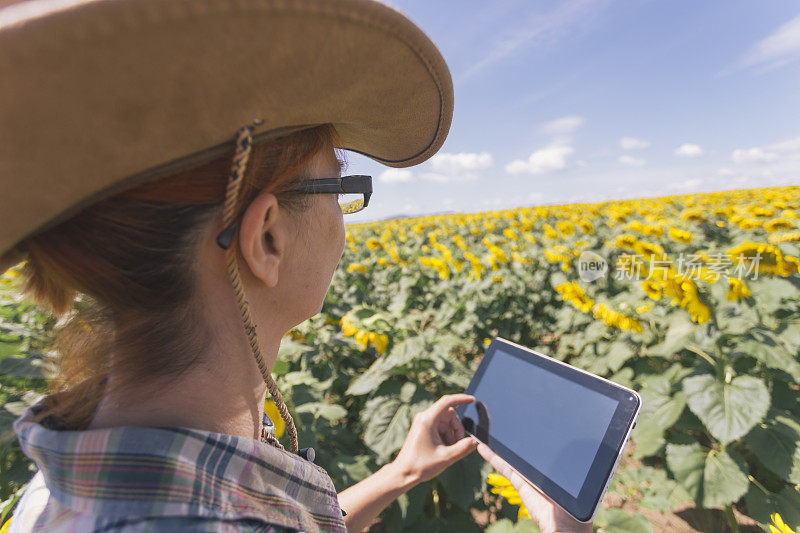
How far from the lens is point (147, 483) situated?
53cm

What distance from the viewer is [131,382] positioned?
25.6 inches

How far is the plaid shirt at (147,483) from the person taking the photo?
0.51m

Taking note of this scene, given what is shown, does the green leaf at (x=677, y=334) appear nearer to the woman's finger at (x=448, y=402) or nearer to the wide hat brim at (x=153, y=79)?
the woman's finger at (x=448, y=402)

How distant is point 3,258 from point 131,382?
0.27 m

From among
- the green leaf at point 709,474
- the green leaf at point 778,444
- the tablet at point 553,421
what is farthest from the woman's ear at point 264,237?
the green leaf at point 778,444

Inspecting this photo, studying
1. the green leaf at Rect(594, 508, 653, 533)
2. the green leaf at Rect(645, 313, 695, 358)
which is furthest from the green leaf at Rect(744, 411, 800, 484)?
the green leaf at Rect(594, 508, 653, 533)

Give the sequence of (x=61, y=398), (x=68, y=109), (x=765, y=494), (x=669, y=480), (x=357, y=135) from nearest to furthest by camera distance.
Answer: (x=68, y=109), (x=61, y=398), (x=357, y=135), (x=765, y=494), (x=669, y=480)

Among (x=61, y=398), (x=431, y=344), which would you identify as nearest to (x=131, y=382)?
(x=61, y=398)

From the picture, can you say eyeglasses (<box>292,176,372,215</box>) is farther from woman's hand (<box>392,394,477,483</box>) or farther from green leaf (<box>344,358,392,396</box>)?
green leaf (<box>344,358,392,396</box>)

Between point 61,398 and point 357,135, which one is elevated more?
point 357,135

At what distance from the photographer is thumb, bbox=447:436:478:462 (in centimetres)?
136

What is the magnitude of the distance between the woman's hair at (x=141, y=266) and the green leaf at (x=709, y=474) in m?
2.63

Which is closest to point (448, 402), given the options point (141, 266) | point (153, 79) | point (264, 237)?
point (264, 237)

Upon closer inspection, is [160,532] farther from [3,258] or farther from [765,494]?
[765,494]
